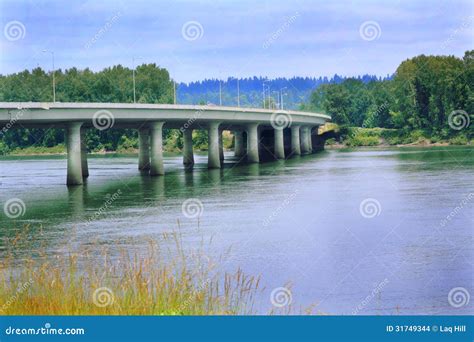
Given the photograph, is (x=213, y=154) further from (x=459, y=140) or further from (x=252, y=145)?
(x=459, y=140)

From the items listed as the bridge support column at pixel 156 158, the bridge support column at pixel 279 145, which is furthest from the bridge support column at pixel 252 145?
the bridge support column at pixel 156 158

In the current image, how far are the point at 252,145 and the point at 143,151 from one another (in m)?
19.0

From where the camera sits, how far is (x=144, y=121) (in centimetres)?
9638

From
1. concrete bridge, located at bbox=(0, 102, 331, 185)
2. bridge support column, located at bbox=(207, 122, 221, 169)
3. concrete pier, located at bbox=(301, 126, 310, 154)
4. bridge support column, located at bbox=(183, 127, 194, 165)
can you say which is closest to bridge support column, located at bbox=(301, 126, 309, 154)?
concrete pier, located at bbox=(301, 126, 310, 154)

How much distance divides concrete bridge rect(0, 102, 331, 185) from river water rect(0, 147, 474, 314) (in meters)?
5.72

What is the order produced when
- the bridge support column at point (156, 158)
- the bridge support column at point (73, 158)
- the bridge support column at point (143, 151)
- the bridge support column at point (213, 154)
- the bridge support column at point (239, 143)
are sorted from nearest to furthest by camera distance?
the bridge support column at point (73, 158), the bridge support column at point (156, 158), the bridge support column at point (213, 154), the bridge support column at point (143, 151), the bridge support column at point (239, 143)

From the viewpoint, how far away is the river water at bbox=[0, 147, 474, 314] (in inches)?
1138

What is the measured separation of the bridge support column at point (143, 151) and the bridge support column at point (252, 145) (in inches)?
688

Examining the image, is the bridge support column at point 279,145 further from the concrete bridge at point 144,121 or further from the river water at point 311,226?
the river water at point 311,226

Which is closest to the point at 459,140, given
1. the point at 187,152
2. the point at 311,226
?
the point at 187,152

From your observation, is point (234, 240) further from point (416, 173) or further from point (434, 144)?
point (434, 144)

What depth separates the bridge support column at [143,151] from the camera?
4377 inches

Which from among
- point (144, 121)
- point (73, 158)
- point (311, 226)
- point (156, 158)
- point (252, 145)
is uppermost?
point (144, 121)
